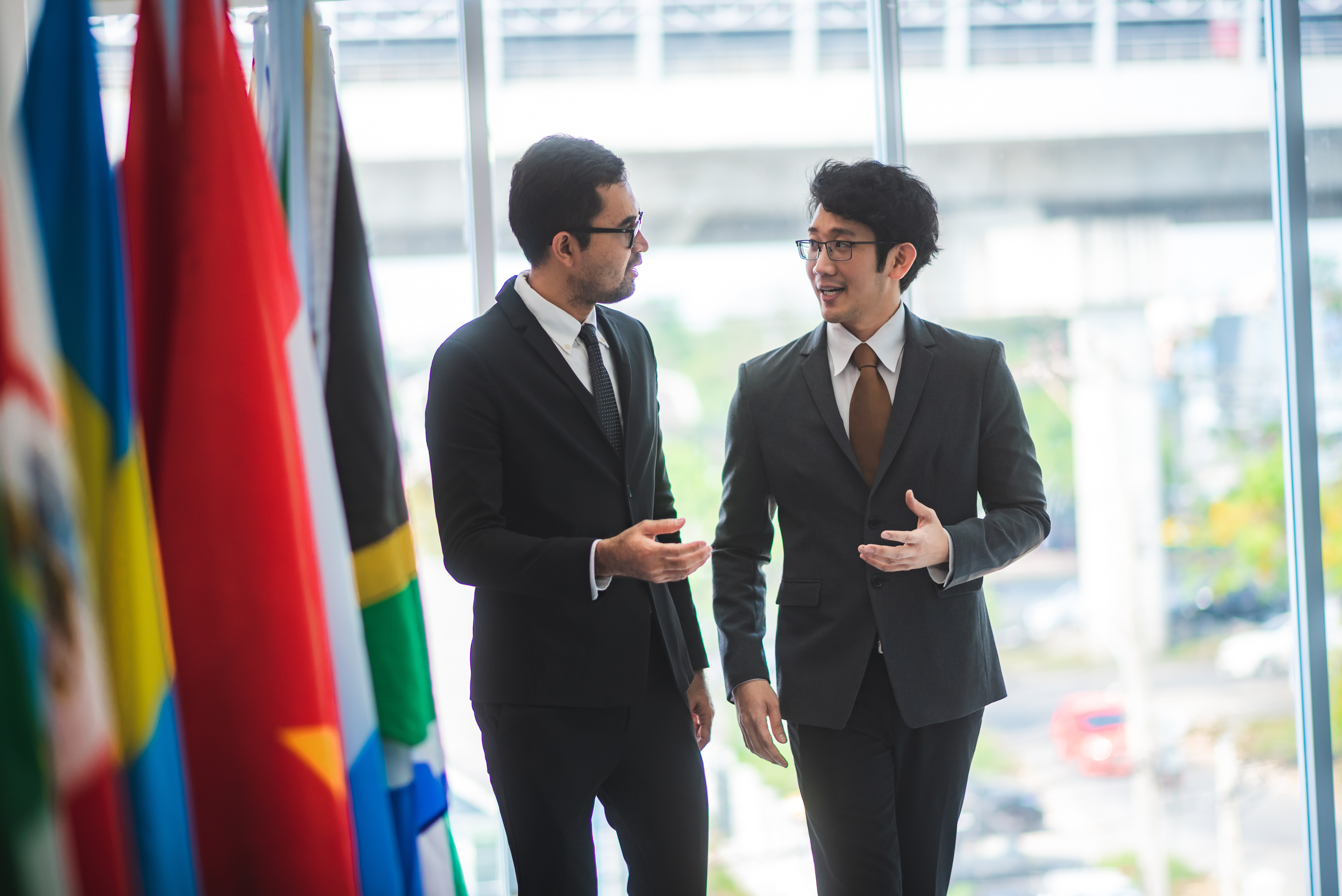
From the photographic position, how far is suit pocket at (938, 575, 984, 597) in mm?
1903

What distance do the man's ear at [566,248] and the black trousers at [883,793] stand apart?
1012 millimetres

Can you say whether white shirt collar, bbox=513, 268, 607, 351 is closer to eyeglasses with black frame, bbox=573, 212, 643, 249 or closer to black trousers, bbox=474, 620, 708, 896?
eyeglasses with black frame, bbox=573, 212, 643, 249

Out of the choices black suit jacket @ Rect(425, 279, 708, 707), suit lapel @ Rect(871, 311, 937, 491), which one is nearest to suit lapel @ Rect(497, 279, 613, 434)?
black suit jacket @ Rect(425, 279, 708, 707)

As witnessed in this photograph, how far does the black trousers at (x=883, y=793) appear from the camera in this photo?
186cm

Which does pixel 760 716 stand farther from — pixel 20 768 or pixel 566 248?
pixel 20 768

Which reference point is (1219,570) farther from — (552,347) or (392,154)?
(392,154)

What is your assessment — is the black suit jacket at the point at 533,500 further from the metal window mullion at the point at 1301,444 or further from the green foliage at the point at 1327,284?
the green foliage at the point at 1327,284

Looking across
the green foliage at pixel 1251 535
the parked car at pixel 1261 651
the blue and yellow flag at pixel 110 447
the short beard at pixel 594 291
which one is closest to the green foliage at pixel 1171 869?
the parked car at pixel 1261 651

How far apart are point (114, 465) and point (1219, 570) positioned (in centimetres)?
314

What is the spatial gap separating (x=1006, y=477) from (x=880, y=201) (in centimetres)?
65

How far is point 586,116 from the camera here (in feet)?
9.43

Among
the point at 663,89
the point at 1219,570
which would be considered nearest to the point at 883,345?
the point at 663,89

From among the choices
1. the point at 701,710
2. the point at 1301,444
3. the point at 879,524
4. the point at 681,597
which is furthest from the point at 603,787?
the point at 1301,444

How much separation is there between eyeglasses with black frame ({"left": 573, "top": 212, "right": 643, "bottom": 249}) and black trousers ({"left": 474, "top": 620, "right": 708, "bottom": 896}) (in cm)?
80
